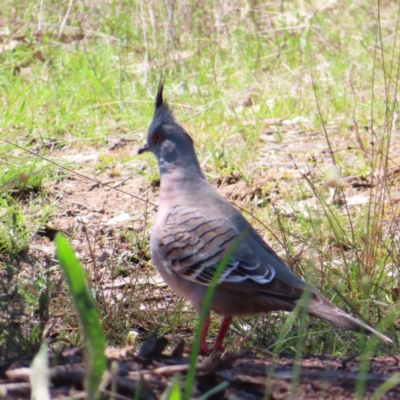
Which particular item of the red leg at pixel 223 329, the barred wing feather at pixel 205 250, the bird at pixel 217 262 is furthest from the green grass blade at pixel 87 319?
the red leg at pixel 223 329

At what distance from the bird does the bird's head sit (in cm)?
10

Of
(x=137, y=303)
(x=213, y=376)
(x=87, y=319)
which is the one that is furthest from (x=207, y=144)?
(x=87, y=319)

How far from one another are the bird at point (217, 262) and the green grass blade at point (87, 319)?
1373 millimetres

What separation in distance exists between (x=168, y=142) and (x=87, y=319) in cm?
238

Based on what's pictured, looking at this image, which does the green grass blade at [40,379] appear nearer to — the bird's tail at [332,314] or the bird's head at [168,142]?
the bird's tail at [332,314]

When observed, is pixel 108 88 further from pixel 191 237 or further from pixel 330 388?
pixel 330 388

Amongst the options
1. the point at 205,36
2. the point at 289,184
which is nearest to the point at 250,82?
the point at 205,36

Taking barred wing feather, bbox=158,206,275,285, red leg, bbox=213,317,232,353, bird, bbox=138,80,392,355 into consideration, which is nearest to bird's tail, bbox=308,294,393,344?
bird, bbox=138,80,392,355

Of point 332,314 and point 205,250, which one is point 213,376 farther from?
point 205,250

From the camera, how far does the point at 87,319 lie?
169 centimetres

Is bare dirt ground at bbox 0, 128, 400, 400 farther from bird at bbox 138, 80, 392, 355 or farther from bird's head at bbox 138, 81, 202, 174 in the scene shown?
bird's head at bbox 138, 81, 202, 174

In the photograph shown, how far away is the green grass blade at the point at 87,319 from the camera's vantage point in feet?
5.51

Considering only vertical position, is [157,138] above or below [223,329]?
above

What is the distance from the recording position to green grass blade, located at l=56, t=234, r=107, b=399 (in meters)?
1.68
